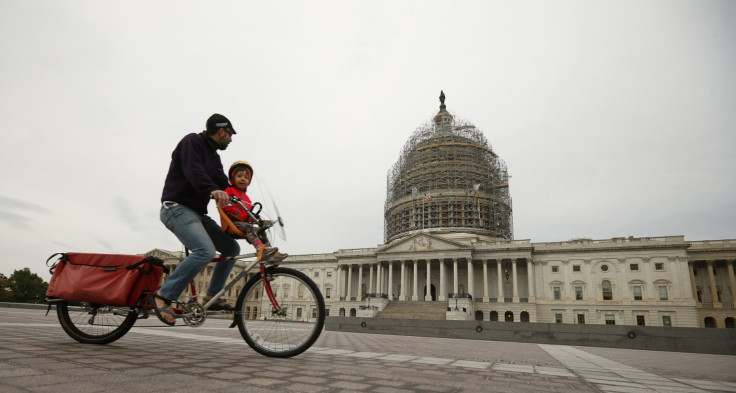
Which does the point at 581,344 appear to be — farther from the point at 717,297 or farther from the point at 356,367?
the point at 717,297

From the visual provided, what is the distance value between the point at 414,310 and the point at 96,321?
46.5m

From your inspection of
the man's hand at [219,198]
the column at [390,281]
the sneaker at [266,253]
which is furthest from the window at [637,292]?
the man's hand at [219,198]

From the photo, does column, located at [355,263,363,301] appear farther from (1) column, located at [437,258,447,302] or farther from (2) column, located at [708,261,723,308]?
(2) column, located at [708,261,723,308]

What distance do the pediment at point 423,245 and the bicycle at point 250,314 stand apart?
50883 millimetres

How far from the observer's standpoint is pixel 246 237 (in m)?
4.71

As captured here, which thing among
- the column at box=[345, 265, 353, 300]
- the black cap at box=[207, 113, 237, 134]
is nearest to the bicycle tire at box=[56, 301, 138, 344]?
the black cap at box=[207, 113, 237, 134]

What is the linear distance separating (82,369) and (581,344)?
2176 centimetres

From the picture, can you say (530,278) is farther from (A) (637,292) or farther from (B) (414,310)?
(B) (414,310)

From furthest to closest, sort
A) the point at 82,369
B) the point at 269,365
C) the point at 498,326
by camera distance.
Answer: the point at 498,326 < the point at 269,365 < the point at 82,369

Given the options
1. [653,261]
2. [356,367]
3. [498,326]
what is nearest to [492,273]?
[653,261]

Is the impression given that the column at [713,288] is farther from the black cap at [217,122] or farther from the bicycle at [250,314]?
the black cap at [217,122]

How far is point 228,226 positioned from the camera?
4750 millimetres

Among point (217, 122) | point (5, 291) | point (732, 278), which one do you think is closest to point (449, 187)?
point (732, 278)

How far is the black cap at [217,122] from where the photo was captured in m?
4.88
